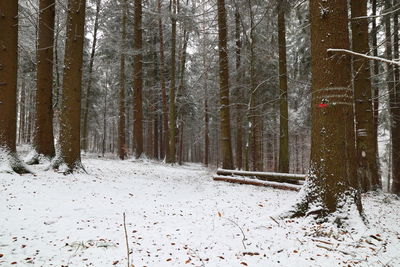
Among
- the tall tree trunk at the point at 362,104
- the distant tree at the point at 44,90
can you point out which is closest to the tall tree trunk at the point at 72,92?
the distant tree at the point at 44,90

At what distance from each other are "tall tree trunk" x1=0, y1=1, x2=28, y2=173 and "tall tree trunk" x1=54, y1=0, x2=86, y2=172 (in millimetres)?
1255

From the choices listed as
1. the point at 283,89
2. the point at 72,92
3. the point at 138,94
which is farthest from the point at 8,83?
the point at 283,89

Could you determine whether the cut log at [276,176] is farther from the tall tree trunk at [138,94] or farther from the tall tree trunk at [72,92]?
the tall tree trunk at [138,94]

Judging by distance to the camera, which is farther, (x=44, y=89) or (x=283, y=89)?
(x=283, y=89)

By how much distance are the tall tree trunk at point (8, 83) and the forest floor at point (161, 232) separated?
2.82 ft

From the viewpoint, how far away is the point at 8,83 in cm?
744

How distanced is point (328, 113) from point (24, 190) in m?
7.15

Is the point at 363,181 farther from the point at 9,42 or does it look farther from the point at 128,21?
the point at 128,21

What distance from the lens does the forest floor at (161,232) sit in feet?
11.6

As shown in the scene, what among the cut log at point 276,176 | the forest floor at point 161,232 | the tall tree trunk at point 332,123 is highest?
the tall tree trunk at point 332,123

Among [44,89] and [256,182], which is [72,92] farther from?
[256,182]

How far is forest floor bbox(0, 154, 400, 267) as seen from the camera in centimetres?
354

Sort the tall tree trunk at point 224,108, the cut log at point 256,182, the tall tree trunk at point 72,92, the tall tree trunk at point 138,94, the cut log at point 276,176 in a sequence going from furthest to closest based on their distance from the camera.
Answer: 1. the tall tree trunk at point 138,94
2. the tall tree trunk at point 224,108
3. the cut log at point 276,176
4. the cut log at point 256,182
5. the tall tree trunk at point 72,92

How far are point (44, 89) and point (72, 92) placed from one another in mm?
2015
